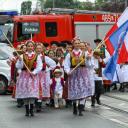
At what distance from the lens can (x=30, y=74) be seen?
46.1 ft

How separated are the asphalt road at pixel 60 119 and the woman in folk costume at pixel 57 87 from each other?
399 millimetres

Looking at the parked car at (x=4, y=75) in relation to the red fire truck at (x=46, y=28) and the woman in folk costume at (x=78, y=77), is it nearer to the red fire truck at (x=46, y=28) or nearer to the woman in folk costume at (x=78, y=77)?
the red fire truck at (x=46, y=28)

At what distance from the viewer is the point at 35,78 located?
46.2ft

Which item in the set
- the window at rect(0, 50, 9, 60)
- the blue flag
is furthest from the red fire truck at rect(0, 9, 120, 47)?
the blue flag

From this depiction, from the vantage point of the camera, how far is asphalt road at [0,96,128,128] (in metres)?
12.4

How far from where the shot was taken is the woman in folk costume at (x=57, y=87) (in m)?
16.2

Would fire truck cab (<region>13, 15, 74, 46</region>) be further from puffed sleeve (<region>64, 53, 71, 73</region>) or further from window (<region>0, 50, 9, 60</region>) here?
puffed sleeve (<region>64, 53, 71, 73</region>)

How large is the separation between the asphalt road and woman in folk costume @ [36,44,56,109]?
0.49m

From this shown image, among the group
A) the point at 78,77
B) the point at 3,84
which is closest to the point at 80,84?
the point at 78,77

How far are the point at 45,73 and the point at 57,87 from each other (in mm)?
1259

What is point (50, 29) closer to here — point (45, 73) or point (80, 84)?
point (45, 73)

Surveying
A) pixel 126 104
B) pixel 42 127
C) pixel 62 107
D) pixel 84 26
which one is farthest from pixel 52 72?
pixel 84 26

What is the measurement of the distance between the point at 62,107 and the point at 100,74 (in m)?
1.34

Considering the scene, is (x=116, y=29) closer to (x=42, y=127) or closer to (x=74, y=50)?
(x=74, y=50)
